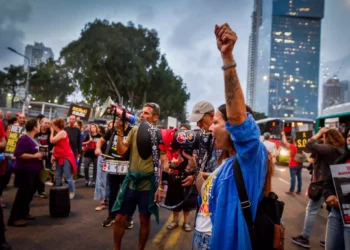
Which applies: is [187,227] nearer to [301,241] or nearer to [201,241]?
[301,241]

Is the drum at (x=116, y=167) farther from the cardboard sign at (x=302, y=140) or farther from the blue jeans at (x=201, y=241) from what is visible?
the cardboard sign at (x=302, y=140)

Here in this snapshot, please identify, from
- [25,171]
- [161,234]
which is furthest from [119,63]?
[161,234]

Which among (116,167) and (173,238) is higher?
(116,167)

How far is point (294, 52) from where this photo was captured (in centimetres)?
15650

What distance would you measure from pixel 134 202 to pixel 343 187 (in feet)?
7.96

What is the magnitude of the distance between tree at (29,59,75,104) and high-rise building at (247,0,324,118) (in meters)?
119

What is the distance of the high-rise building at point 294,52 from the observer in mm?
152750

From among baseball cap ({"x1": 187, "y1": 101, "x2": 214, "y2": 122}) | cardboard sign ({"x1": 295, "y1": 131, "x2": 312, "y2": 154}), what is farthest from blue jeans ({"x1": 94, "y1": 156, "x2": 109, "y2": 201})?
cardboard sign ({"x1": 295, "y1": 131, "x2": 312, "y2": 154})

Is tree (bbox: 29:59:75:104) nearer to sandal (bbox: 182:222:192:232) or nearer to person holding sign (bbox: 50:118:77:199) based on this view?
person holding sign (bbox: 50:118:77:199)

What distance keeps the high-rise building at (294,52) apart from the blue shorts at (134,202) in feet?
510

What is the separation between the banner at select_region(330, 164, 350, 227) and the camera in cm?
273

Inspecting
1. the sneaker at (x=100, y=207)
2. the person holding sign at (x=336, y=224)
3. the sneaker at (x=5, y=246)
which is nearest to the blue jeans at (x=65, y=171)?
the sneaker at (x=100, y=207)

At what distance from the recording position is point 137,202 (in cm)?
354

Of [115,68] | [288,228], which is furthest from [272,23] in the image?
[288,228]
